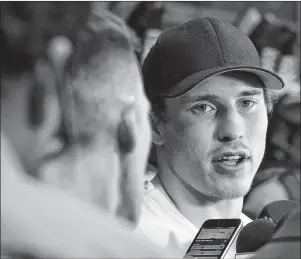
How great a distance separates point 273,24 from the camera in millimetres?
1337

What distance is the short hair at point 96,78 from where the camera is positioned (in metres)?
0.76

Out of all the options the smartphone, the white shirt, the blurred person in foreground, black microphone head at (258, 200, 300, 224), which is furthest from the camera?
black microphone head at (258, 200, 300, 224)

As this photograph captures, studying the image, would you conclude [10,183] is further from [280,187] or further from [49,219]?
[280,187]

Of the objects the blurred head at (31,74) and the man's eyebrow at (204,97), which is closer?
the blurred head at (31,74)

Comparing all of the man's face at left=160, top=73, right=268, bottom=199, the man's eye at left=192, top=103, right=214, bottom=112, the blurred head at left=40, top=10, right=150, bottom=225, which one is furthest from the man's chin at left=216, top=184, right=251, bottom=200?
the blurred head at left=40, top=10, right=150, bottom=225

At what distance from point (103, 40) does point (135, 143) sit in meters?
0.13

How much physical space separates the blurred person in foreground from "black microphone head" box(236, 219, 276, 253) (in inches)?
7.0

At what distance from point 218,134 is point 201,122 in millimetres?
33

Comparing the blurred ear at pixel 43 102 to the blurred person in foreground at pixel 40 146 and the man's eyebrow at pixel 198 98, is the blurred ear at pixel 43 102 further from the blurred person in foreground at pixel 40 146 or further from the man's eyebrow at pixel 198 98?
the man's eyebrow at pixel 198 98

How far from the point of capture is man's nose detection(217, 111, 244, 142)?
102 cm

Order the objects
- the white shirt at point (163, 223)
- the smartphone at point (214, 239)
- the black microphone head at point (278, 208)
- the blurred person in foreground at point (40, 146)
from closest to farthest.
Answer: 1. the blurred person in foreground at point (40, 146)
2. the smartphone at point (214, 239)
3. the white shirt at point (163, 223)
4. the black microphone head at point (278, 208)

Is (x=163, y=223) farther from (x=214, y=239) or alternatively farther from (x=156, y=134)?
(x=214, y=239)

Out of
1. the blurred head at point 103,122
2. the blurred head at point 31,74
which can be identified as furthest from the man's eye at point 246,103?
the blurred head at point 31,74

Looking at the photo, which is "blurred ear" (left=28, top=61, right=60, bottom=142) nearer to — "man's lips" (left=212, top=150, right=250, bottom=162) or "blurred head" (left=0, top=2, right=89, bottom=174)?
"blurred head" (left=0, top=2, right=89, bottom=174)
